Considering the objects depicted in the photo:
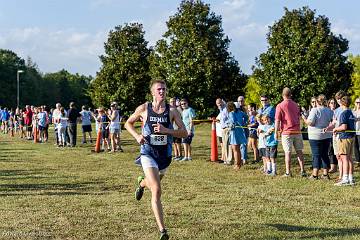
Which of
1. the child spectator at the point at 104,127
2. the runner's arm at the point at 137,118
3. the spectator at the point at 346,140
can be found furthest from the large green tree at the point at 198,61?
the runner's arm at the point at 137,118

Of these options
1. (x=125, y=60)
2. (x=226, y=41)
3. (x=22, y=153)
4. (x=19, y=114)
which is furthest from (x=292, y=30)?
(x=22, y=153)

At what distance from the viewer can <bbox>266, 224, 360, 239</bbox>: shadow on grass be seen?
280 inches

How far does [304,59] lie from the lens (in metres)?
46.4

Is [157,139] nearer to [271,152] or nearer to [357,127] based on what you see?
[271,152]

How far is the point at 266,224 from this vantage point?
7848 millimetres

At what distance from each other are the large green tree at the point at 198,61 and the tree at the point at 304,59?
10.5ft

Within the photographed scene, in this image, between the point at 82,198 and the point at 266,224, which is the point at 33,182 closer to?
the point at 82,198

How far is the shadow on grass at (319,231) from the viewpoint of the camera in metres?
7.11

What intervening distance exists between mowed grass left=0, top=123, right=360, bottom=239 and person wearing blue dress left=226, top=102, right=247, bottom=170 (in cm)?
52

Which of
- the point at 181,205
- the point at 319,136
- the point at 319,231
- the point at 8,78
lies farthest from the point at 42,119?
the point at 8,78

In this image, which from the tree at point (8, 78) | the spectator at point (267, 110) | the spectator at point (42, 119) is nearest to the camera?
the spectator at point (267, 110)

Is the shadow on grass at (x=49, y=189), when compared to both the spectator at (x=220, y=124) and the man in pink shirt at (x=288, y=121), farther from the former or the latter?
the spectator at (x=220, y=124)

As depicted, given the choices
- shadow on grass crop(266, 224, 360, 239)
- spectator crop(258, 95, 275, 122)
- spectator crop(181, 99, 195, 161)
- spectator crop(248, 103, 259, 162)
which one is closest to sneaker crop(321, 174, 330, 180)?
spectator crop(258, 95, 275, 122)

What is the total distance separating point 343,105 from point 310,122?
1.10 metres
